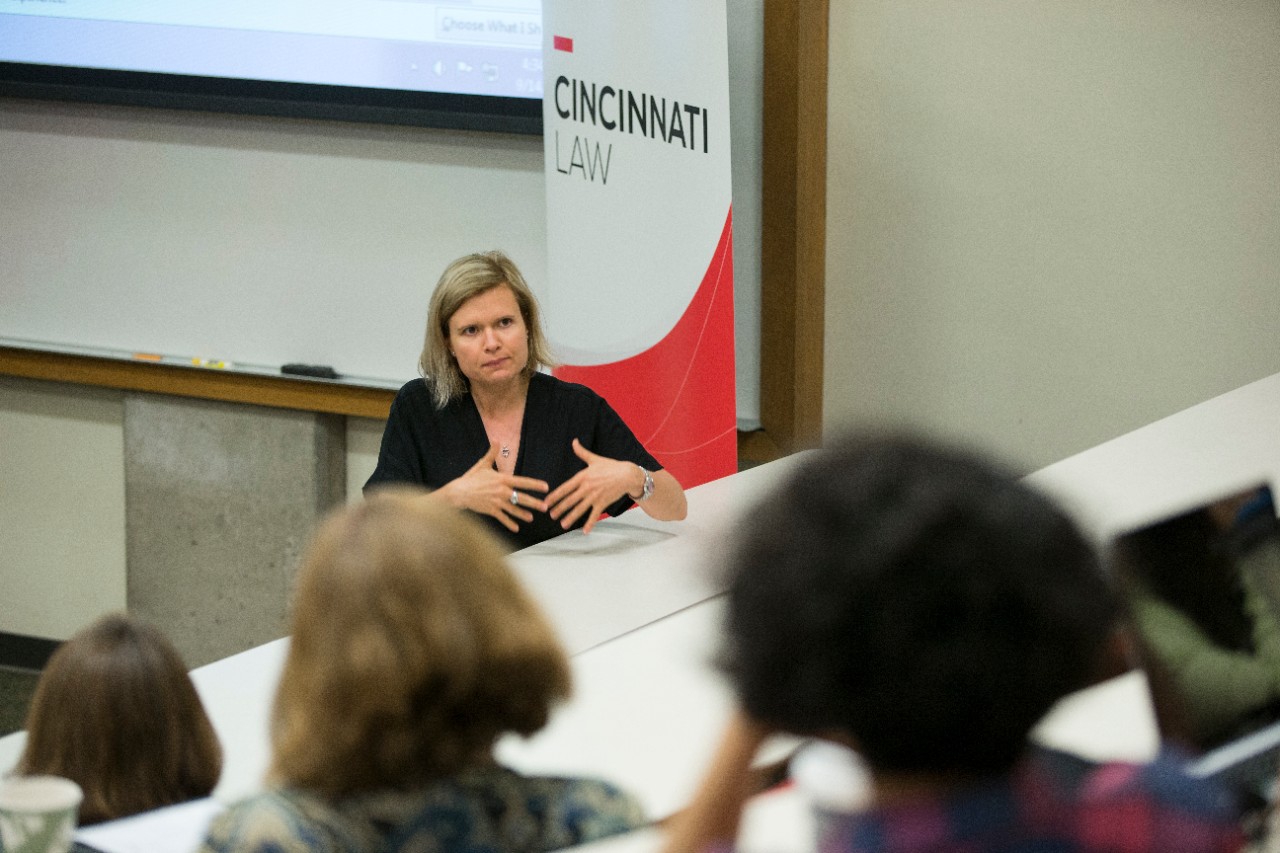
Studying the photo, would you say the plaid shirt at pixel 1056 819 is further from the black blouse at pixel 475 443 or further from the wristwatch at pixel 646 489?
the black blouse at pixel 475 443

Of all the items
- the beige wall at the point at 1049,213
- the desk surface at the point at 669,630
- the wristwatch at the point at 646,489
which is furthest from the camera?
the beige wall at the point at 1049,213

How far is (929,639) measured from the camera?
2.43ft

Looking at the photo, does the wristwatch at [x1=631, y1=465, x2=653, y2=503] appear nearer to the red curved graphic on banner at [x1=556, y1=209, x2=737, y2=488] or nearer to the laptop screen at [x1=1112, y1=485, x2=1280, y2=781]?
the red curved graphic on banner at [x1=556, y1=209, x2=737, y2=488]

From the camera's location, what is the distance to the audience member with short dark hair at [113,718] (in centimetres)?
124

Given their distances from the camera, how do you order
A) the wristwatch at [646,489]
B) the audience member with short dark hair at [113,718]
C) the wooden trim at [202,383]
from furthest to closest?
the wooden trim at [202,383], the wristwatch at [646,489], the audience member with short dark hair at [113,718]

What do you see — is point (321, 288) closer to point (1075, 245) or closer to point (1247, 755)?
point (1075, 245)

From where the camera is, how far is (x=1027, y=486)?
0.78m

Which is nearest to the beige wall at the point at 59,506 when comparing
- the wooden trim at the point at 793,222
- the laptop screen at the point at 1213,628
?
the wooden trim at the point at 793,222

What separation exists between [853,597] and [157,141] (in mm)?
3838

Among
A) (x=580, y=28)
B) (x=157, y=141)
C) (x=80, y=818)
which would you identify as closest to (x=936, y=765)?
(x=80, y=818)

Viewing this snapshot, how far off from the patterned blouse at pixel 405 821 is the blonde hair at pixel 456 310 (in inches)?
→ 61.5

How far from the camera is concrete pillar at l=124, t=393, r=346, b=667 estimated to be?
416cm

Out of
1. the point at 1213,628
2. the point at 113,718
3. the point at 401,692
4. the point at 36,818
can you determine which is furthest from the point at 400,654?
the point at 1213,628

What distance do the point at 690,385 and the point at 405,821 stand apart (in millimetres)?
2356
